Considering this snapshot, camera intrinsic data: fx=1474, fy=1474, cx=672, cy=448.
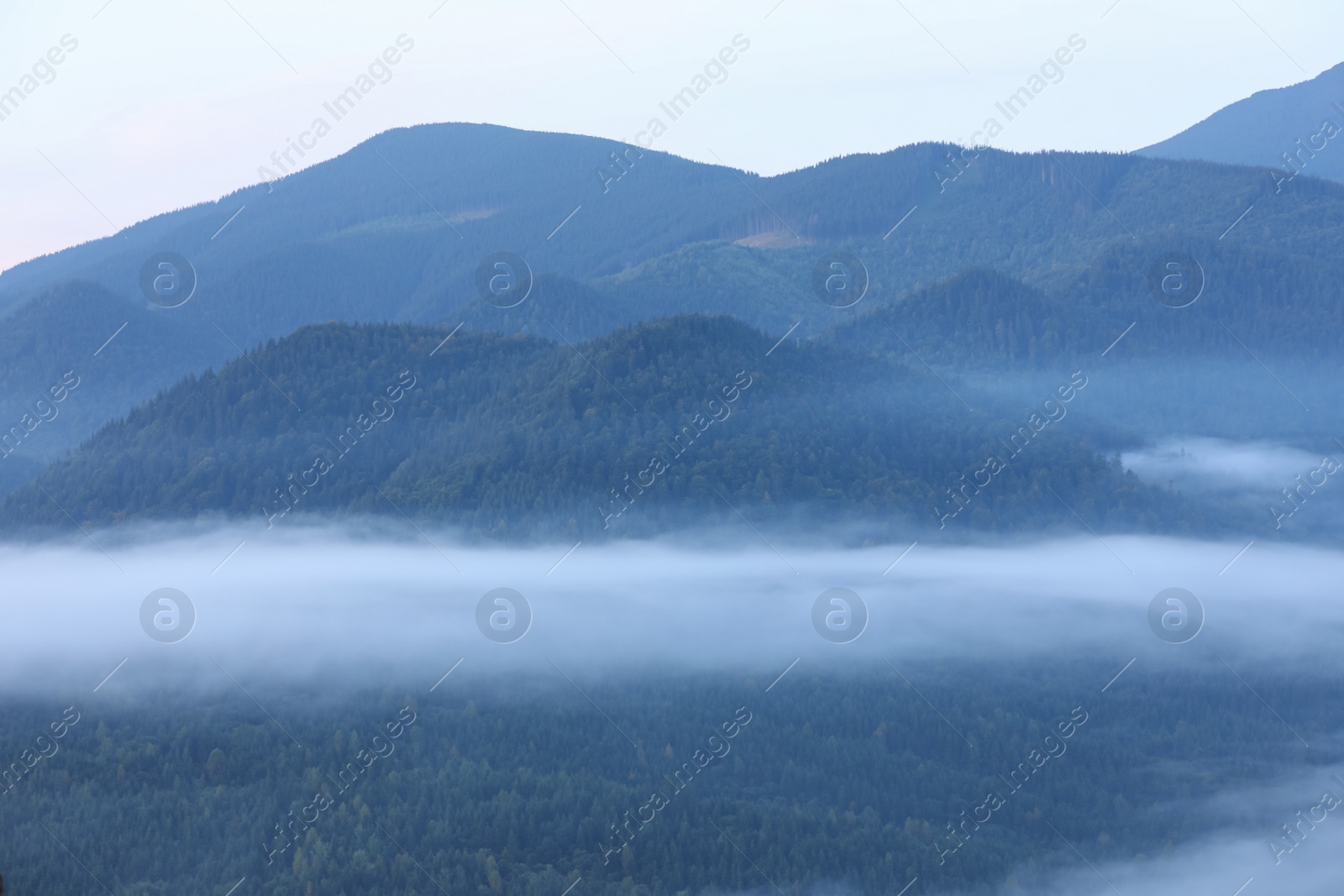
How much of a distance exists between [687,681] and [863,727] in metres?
23.1

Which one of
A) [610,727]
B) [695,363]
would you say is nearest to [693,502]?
[695,363]

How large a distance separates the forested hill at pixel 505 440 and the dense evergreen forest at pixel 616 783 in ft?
85.4

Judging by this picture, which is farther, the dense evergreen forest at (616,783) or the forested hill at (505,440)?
the forested hill at (505,440)

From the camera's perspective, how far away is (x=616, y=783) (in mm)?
138750

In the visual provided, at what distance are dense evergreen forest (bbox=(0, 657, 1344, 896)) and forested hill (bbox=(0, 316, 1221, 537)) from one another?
85.4 feet

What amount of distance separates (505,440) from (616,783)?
5482cm

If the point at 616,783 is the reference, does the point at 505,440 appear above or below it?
above

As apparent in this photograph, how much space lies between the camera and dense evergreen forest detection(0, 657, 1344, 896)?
414 feet

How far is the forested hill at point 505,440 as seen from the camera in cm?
18162

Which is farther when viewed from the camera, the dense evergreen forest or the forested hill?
the forested hill

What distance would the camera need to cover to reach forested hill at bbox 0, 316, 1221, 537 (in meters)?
182

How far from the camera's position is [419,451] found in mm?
188250

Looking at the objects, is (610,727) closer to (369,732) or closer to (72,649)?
(369,732)

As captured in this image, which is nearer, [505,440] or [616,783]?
[616,783]
